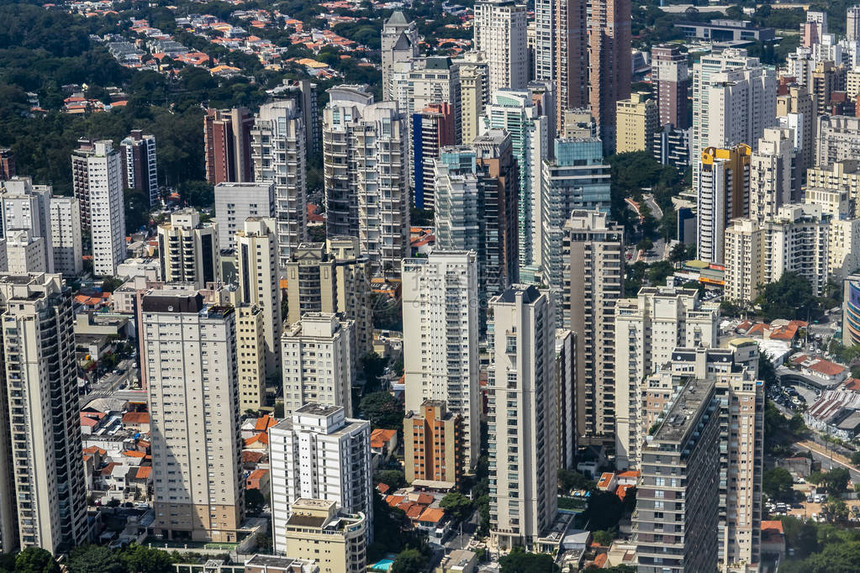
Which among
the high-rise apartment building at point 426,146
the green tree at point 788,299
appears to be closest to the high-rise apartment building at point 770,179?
the green tree at point 788,299

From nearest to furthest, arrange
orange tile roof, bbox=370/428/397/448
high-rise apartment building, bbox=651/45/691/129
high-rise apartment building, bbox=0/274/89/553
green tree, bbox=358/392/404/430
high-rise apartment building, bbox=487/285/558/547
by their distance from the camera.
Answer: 1. high-rise apartment building, bbox=0/274/89/553
2. high-rise apartment building, bbox=487/285/558/547
3. orange tile roof, bbox=370/428/397/448
4. green tree, bbox=358/392/404/430
5. high-rise apartment building, bbox=651/45/691/129

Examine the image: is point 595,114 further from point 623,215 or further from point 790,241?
point 790,241

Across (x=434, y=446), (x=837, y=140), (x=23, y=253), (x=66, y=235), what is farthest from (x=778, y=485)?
(x=837, y=140)

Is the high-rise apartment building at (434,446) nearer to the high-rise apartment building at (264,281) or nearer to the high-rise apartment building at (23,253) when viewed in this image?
the high-rise apartment building at (264,281)

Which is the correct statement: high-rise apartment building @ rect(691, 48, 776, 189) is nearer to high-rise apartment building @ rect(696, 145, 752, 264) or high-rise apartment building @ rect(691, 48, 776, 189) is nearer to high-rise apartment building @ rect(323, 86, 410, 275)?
high-rise apartment building @ rect(696, 145, 752, 264)

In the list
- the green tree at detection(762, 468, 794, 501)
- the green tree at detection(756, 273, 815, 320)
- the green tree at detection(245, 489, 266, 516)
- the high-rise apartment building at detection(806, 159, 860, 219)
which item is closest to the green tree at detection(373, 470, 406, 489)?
the green tree at detection(245, 489, 266, 516)

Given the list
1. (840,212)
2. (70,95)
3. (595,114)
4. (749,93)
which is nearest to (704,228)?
(840,212)
